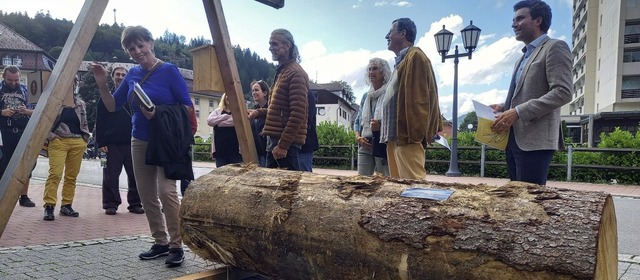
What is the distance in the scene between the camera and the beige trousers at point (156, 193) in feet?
10.8

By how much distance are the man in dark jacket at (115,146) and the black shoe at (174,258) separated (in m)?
2.59

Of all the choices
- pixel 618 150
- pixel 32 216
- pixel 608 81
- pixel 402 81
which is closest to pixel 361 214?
pixel 402 81

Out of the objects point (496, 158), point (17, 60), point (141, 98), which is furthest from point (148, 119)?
point (17, 60)

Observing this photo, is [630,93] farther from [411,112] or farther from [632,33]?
[411,112]

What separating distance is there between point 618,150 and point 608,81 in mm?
34392

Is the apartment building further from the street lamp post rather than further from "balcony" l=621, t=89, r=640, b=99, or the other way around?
the street lamp post

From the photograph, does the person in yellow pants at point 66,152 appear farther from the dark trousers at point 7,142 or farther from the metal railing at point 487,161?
the metal railing at point 487,161

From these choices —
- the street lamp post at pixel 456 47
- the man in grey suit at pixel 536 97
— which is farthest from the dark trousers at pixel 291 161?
the street lamp post at pixel 456 47

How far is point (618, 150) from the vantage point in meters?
11.0

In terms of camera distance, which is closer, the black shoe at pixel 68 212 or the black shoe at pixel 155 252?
the black shoe at pixel 155 252

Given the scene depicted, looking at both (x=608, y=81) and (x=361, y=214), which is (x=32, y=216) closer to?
(x=361, y=214)

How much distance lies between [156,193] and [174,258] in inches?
20.6

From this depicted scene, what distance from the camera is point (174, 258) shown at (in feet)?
10.8

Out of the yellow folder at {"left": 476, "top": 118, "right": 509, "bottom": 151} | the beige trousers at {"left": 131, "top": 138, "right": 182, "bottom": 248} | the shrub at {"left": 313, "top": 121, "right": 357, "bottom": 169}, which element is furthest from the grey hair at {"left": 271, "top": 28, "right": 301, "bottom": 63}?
the shrub at {"left": 313, "top": 121, "right": 357, "bottom": 169}
